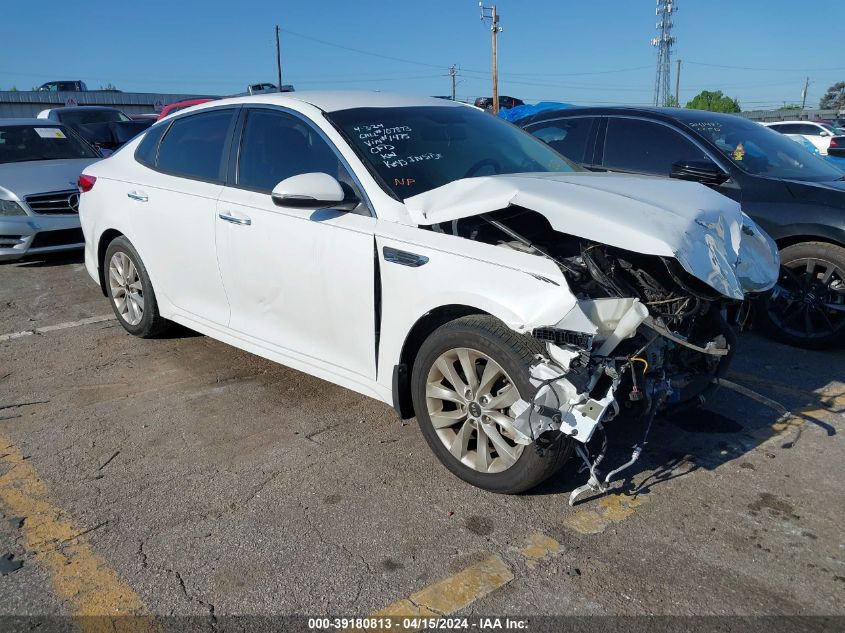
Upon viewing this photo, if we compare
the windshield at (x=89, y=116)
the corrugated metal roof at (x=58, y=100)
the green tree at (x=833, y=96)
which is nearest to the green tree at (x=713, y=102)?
the green tree at (x=833, y=96)

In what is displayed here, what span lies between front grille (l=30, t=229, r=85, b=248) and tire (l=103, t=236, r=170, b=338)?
9.65ft

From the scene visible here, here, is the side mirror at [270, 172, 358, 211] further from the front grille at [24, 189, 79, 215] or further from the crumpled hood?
the front grille at [24, 189, 79, 215]

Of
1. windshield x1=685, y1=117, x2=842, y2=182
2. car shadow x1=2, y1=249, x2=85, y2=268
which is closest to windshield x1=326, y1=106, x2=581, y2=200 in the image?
windshield x1=685, y1=117, x2=842, y2=182

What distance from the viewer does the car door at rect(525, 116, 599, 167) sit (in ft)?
20.7

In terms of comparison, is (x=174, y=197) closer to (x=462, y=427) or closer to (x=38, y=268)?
(x=462, y=427)

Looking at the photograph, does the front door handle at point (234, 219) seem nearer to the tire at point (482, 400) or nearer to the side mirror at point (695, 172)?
the tire at point (482, 400)

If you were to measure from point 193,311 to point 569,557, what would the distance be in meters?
3.01

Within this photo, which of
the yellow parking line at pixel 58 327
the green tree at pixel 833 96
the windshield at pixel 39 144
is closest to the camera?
the yellow parking line at pixel 58 327

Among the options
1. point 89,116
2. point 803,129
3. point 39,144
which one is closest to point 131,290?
point 39,144

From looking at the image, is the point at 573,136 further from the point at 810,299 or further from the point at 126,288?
the point at 126,288

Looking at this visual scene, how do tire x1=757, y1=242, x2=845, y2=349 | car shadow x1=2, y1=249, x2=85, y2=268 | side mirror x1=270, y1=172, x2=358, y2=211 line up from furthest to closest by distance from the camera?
car shadow x1=2, y1=249, x2=85, y2=268 → tire x1=757, y1=242, x2=845, y2=349 → side mirror x1=270, y1=172, x2=358, y2=211

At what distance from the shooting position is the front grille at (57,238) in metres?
7.94

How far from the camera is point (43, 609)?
257 centimetres

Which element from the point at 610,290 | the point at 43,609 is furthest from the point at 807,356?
the point at 43,609
